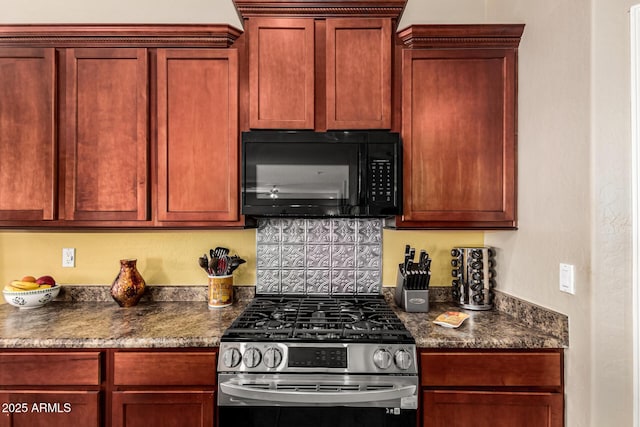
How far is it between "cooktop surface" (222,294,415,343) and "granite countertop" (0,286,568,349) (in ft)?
0.27

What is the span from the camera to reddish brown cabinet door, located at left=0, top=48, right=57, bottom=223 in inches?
73.0

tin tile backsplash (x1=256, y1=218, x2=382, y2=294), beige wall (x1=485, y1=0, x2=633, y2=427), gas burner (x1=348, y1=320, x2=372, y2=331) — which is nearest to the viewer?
beige wall (x1=485, y1=0, x2=633, y2=427)

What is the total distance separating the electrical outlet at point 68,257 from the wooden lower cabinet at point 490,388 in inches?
83.2

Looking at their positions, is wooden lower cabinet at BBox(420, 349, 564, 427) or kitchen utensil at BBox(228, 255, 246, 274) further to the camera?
kitchen utensil at BBox(228, 255, 246, 274)

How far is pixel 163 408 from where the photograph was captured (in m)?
1.52

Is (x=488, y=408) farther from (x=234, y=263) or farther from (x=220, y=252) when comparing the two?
(x=220, y=252)

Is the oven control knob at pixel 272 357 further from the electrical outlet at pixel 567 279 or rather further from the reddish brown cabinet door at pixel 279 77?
the electrical outlet at pixel 567 279

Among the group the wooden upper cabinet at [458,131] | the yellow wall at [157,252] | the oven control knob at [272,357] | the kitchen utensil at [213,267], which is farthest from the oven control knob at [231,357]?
the wooden upper cabinet at [458,131]

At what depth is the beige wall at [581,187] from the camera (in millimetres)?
1315

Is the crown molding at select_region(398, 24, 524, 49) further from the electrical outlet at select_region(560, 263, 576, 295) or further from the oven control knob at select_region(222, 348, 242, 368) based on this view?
the oven control knob at select_region(222, 348, 242, 368)

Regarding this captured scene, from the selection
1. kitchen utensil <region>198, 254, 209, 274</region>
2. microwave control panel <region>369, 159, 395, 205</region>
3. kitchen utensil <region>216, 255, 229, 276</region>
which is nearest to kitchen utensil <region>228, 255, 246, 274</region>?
kitchen utensil <region>216, 255, 229, 276</region>

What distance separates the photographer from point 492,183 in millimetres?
1858

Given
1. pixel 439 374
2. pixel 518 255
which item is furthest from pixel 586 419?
pixel 518 255

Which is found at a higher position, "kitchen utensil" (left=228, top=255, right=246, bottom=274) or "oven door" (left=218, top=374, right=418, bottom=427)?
"kitchen utensil" (left=228, top=255, right=246, bottom=274)
